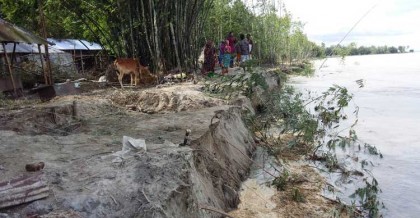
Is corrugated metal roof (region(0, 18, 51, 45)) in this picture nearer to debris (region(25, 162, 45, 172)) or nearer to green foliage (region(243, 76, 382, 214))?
green foliage (region(243, 76, 382, 214))

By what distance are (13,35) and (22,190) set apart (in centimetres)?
764

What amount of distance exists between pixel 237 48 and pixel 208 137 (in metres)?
11.1

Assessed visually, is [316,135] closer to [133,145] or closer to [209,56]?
[133,145]

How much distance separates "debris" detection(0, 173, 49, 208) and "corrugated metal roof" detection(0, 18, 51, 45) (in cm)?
708

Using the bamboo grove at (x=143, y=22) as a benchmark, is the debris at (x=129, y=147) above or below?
below

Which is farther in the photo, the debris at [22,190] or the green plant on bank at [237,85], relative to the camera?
the green plant on bank at [237,85]

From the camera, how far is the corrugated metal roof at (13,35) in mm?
8852

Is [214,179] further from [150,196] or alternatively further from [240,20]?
[240,20]

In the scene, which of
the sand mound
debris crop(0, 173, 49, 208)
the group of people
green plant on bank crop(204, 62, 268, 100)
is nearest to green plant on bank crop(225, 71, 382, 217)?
green plant on bank crop(204, 62, 268, 100)

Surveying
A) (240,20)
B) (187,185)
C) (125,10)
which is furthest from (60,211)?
(240,20)

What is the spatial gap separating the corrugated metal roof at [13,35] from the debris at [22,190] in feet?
23.2

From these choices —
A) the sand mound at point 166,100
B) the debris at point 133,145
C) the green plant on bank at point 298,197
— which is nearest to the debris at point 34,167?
the debris at point 133,145

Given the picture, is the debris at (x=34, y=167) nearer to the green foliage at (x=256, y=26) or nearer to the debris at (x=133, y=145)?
the debris at (x=133, y=145)

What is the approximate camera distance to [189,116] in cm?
568
